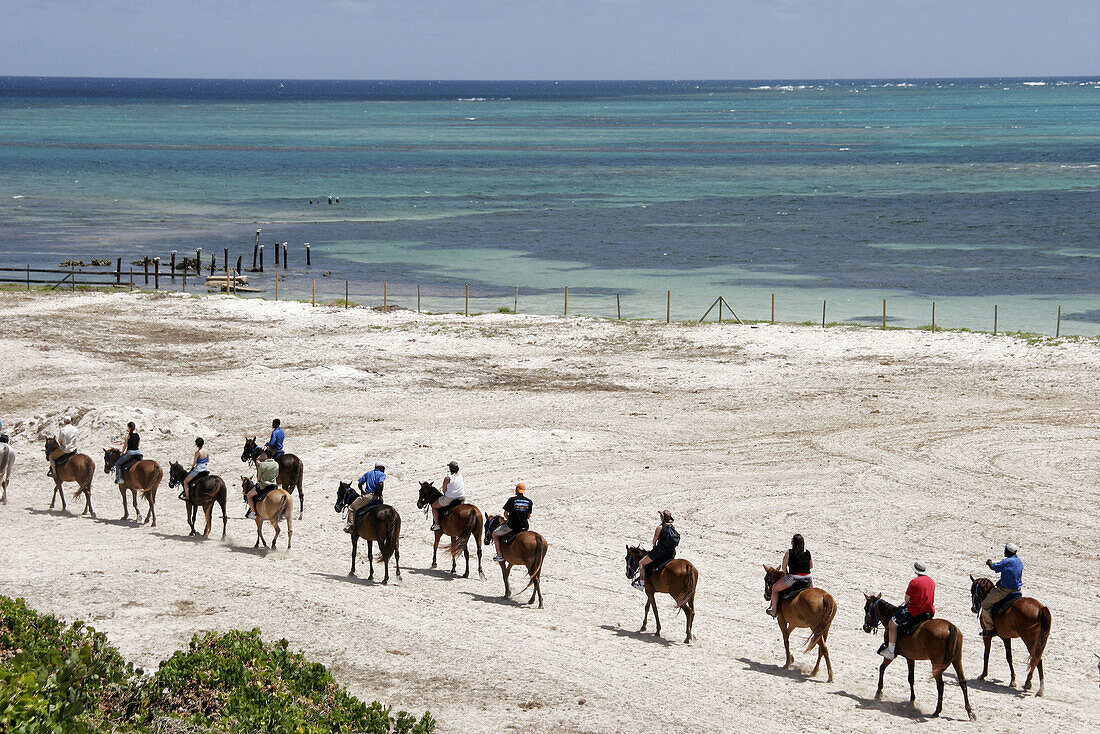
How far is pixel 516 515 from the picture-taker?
19047mm

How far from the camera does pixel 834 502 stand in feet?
82.4

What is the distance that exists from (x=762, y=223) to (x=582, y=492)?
62.1 metres

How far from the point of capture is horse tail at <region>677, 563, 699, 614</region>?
17188mm

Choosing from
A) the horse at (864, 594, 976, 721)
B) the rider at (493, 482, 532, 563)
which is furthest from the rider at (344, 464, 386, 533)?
the horse at (864, 594, 976, 721)

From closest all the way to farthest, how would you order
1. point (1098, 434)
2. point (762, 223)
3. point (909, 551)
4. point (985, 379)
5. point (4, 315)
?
1. point (909, 551)
2. point (1098, 434)
3. point (985, 379)
4. point (4, 315)
5. point (762, 223)

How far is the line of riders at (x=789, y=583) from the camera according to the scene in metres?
15.3

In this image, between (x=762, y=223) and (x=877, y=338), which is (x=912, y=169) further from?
(x=877, y=338)

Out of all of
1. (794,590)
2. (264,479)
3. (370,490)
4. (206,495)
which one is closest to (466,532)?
(370,490)

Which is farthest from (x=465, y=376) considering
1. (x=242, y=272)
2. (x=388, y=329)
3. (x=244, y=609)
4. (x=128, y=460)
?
(x=242, y=272)

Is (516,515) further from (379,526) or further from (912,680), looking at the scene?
(912,680)

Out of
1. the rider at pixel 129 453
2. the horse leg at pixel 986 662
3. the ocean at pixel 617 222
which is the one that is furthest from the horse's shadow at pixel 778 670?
the ocean at pixel 617 222

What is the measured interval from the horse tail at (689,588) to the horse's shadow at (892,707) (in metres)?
2.66

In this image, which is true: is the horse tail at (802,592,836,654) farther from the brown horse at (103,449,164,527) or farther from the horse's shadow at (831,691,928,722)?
the brown horse at (103,449,164,527)

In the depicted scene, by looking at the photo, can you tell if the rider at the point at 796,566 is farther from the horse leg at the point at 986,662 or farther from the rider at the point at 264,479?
the rider at the point at 264,479
